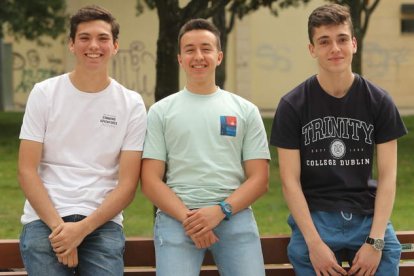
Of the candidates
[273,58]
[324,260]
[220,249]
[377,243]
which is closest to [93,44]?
[220,249]

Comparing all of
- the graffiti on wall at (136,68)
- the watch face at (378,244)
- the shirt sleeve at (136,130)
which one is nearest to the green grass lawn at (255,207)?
the shirt sleeve at (136,130)

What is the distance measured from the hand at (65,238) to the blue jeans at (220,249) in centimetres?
41

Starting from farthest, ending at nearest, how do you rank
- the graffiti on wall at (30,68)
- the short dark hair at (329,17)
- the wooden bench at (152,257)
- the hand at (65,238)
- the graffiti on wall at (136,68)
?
Result: the graffiti on wall at (30,68), the graffiti on wall at (136,68), the wooden bench at (152,257), the short dark hair at (329,17), the hand at (65,238)

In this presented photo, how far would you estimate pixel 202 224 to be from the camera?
408 centimetres

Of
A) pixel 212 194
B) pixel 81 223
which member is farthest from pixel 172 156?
pixel 81 223

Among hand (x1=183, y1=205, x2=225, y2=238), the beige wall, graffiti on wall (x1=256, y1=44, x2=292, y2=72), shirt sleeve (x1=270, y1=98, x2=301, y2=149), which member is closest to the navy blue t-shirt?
shirt sleeve (x1=270, y1=98, x2=301, y2=149)

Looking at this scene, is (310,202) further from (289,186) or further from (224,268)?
(224,268)

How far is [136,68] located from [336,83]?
22.5 meters

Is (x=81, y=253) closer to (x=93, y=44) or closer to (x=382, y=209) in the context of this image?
(x=93, y=44)

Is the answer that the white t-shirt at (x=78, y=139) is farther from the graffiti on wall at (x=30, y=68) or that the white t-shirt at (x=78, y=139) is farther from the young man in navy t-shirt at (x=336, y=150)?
the graffiti on wall at (x=30, y=68)

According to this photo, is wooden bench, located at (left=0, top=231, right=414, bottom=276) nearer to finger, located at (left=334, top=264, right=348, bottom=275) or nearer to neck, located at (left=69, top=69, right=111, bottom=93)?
finger, located at (left=334, top=264, right=348, bottom=275)

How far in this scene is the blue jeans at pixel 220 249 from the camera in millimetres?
4109

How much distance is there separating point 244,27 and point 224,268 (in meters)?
22.5

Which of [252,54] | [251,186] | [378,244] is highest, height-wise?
[252,54]
